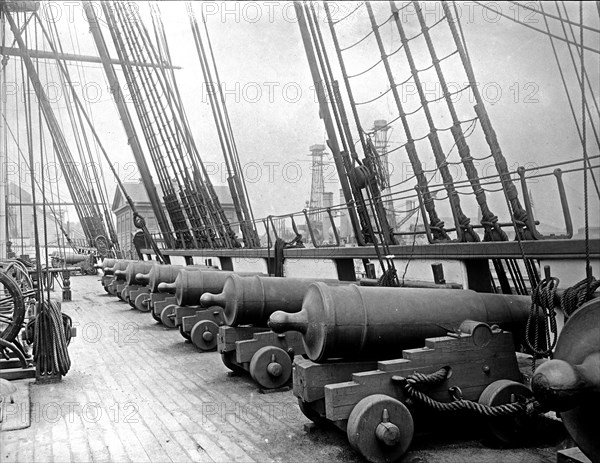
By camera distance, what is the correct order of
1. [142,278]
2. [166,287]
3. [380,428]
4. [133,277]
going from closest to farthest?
[380,428]
[166,287]
[142,278]
[133,277]

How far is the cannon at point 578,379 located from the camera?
1960mm

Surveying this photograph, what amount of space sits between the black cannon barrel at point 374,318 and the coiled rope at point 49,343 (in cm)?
223

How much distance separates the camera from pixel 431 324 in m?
3.30

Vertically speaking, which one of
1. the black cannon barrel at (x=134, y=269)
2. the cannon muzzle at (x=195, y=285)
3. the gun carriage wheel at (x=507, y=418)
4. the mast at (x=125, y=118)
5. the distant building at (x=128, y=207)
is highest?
the distant building at (x=128, y=207)

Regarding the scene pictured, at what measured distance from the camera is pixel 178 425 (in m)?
3.48

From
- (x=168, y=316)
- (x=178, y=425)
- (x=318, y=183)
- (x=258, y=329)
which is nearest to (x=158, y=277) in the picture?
(x=168, y=316)

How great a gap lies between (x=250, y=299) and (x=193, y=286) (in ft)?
5.48

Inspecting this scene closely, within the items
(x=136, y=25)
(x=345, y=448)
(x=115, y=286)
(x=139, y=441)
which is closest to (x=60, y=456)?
(x=139, y=441)

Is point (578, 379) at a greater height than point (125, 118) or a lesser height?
lesser

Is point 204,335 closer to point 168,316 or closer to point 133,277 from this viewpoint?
point 168,316

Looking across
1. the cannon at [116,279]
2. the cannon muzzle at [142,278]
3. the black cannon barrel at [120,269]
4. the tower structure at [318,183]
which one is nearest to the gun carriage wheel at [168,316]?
the cannon muzzle at [142,278]

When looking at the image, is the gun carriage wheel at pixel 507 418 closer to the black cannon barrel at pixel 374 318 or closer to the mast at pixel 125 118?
the black cannon barrel at pixel 374 318

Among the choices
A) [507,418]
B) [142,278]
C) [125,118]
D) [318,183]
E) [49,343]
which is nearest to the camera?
[507,418]

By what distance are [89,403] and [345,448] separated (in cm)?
192
